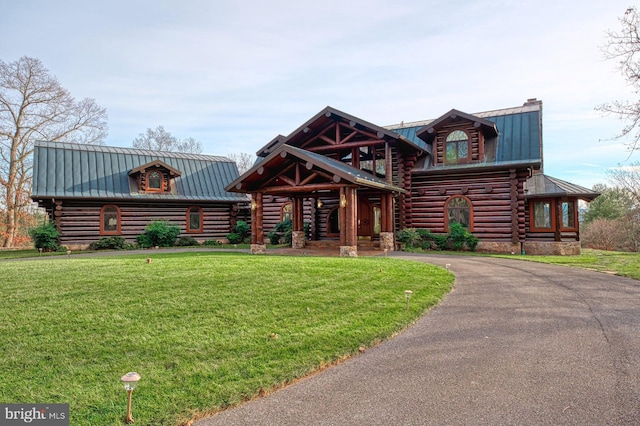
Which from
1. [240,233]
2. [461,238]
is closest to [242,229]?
[240,233]

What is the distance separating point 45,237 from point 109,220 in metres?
3.18

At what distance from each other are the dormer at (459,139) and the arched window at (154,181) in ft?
49.6

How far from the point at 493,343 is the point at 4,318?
693 centimetres

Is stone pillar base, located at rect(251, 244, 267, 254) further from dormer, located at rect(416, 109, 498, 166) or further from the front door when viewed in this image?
dormer, located at rect(416, 109, 498, 166)

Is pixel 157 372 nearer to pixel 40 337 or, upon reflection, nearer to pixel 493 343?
pixel 40 337

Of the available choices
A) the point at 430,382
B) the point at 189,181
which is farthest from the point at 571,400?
the point at 189,181

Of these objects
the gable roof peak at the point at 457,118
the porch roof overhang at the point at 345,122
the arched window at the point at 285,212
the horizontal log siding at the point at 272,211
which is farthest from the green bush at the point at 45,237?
the gable roof peak at the point at 457,118

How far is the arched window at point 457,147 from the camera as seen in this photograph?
19855 mm

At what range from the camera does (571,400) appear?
12.1 ft

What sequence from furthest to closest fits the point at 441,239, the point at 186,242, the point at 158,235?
the point at 186,242 < the point at 158,235 < the point at 441,239

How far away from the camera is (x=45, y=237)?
19.5m

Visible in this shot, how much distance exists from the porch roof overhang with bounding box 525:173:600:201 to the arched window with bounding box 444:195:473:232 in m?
2.72

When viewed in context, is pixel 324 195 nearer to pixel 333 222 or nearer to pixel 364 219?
pixel 333 222

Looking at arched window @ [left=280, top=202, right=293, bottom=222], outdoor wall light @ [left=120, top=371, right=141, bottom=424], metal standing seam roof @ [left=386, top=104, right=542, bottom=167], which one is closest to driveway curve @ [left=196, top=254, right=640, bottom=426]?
outdoor wall light @ [left=120, top=371, right=141, bottom=424]
